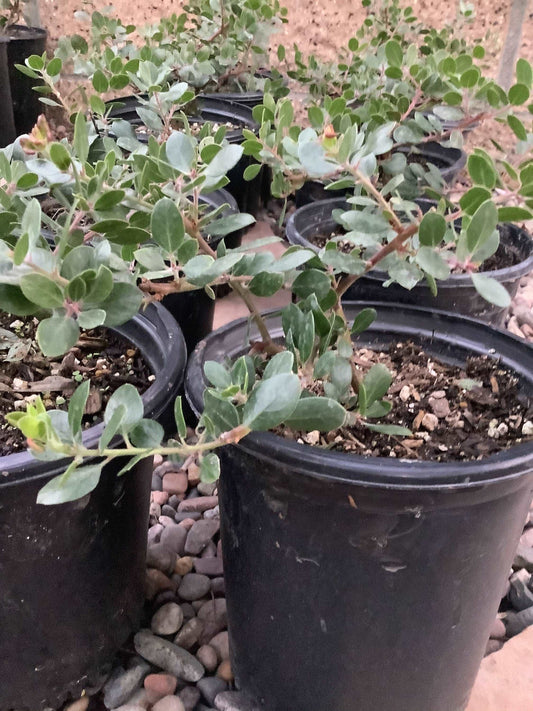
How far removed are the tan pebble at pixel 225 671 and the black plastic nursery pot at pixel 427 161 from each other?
1255mm

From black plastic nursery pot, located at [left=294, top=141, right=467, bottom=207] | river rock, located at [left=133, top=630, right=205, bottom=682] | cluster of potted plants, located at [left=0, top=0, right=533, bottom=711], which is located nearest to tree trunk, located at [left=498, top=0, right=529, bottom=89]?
black plastic nursery pot, located at [left=294, top=141, right=467, bottom=207]

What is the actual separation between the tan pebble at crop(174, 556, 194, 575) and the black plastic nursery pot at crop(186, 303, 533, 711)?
0.23 m

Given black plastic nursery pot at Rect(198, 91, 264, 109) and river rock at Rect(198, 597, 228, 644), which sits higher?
black plastic nursery pot at Rect(198, 91, 264, 109)

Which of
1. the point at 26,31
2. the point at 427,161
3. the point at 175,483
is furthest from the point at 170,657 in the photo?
the point at 26,31

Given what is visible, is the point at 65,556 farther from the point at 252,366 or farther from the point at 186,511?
the point at 186,511

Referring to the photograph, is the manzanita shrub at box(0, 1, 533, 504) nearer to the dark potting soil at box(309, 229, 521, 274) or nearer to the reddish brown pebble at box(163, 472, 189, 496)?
the reddish brown pebble at box(163, 472, 189, 496)

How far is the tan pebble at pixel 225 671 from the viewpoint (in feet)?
3.26

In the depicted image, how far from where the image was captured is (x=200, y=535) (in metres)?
1.20

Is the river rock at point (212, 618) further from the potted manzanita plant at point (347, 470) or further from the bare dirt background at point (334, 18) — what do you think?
the bare dirt background at point (334, 18)

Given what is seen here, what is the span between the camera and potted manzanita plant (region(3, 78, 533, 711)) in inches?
23.6

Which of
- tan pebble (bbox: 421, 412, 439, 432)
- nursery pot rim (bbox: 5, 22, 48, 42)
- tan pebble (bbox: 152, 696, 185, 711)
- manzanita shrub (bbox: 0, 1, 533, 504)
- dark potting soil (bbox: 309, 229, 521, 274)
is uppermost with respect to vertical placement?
manzanita shrub (bbox: 0, 1, 533, 504)

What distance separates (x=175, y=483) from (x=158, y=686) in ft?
1.43

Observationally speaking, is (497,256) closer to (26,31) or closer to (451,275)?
(451,275)

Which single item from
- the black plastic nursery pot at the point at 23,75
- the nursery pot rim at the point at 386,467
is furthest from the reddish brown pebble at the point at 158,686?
the black plastic nursery pot at the point at 23,75
